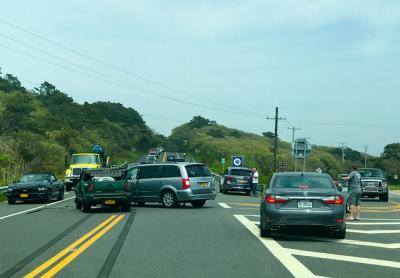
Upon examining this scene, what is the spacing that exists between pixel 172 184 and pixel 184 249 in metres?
12.3

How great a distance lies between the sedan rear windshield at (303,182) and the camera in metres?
14.2

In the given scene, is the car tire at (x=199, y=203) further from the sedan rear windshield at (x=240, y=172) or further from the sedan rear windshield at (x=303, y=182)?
the sedan rear windshield at (x=240, y=172)

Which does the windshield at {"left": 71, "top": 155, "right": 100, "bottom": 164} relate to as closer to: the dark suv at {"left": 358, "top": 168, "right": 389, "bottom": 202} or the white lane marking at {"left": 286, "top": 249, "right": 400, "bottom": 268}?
the dark suv at {"left": 358, "top": 168, "right": 389, "bottom": 202}

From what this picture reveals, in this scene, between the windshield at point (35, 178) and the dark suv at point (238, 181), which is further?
the dark suv at point (238, 181)

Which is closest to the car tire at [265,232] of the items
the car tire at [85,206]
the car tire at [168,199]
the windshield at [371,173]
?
the car tire at [85,206]

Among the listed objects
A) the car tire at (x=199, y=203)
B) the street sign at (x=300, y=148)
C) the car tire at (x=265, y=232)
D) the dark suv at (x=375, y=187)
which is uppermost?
the street sign at (x=300, y=148)

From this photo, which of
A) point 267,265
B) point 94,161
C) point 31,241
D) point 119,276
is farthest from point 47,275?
point 94,161

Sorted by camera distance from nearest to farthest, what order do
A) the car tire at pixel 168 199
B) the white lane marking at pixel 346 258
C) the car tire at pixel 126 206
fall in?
the white lane marking at pixel 346 258 < the car tire at pixel 126 206 < the car tire at pixel 168 199

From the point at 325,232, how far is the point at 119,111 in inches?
5272

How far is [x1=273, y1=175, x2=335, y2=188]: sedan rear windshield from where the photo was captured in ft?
46.6

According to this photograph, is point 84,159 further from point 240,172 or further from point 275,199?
point 275,199

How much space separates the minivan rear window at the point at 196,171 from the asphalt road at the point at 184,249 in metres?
5.33

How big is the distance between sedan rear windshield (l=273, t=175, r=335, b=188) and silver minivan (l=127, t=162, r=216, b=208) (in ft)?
33.5

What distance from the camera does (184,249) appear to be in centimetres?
1236
